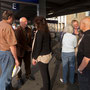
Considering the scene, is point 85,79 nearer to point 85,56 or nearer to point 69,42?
point 85,56

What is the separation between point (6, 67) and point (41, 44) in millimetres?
843

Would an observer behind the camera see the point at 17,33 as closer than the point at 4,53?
No

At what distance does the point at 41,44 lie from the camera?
7.52 feet

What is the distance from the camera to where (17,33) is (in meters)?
3.04

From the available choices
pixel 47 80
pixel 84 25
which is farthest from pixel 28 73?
pixel 84 25

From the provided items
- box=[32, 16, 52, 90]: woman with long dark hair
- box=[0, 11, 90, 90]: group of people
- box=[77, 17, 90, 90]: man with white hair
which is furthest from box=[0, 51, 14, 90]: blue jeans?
box=[77, 17, 90, 90]: man with white hair

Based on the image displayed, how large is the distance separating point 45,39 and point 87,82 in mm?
1094

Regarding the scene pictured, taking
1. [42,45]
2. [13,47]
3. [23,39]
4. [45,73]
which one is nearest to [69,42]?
[42,45]

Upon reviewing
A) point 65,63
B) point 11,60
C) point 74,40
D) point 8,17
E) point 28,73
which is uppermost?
point 8,17

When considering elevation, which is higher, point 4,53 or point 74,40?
point 74,40

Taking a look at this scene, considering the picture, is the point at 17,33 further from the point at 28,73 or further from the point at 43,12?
the point at 43,12

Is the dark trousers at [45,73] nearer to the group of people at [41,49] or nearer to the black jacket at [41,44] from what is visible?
the group of people at [41,49]

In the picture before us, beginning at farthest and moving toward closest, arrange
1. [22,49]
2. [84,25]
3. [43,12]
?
[43,12]
[22,49]
[84,25]

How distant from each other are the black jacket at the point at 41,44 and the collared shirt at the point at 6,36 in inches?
18.1
